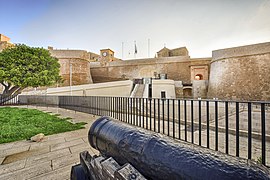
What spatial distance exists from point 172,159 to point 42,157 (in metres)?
2.57

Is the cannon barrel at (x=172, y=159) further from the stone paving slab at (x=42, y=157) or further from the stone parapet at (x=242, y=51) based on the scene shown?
the stone parapet at (x=242, y=51)

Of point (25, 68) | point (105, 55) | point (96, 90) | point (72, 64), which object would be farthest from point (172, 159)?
point (105, 55)

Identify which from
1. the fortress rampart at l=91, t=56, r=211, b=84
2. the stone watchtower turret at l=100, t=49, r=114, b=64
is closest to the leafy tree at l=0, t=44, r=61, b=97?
the fortress rampart at l=91, t=56, r=211, b=84

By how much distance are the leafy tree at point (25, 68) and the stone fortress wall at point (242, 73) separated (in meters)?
22.8

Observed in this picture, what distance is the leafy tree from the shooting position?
12945mm

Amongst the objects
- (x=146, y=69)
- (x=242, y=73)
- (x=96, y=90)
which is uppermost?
(x=146, y=69)

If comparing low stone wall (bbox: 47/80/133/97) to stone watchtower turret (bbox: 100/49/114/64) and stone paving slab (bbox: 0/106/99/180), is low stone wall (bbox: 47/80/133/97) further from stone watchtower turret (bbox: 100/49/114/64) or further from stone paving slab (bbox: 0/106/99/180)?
stone watchtower turret (bbox: 100/49/114/64)

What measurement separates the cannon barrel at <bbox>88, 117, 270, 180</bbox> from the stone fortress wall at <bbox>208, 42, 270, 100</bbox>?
22804 mm

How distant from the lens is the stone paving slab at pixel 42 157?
1892mm

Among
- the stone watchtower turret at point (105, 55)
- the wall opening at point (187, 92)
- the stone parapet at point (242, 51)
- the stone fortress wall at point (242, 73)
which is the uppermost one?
the stone watchtower turret at point (105, 55)

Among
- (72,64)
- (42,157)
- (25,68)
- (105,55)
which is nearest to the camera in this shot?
(42,157)

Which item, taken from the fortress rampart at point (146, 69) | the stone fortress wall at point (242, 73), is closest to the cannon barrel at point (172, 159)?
the stone fortress wall at point (242, 73)

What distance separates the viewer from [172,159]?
72cm

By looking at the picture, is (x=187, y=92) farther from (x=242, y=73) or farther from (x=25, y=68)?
(x=25, y=68)
